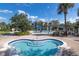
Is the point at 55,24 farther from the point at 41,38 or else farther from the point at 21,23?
the point at 21,23

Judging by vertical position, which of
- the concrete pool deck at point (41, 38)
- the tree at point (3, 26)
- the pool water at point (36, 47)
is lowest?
the pool water at point (36, 47)

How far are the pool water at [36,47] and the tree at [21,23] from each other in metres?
0.26

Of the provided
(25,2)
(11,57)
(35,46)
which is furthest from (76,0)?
(11,57)

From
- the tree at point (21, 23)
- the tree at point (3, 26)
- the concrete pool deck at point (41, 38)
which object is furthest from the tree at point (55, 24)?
the tree at point (3, 26)

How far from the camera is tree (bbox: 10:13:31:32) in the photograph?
11.6 ft

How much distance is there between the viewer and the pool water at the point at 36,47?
3469 millimetres

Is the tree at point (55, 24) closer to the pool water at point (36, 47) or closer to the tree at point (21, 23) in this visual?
the pool water at point (36, 47)

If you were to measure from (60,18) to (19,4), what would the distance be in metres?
0.89

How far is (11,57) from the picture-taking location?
348cm

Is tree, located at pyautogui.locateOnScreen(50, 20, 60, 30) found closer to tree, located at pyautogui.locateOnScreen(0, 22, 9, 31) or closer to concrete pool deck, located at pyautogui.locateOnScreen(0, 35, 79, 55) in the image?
concrete pool deck, located at pyautogui.locateOnScreen(0, 35, 79, 55)

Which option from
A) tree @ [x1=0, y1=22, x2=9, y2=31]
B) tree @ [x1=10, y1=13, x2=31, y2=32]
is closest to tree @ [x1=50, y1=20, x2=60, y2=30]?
tree @ [x1=10, y1=13, x2=31, y2=32]

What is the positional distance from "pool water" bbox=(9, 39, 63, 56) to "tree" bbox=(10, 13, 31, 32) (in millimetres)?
258

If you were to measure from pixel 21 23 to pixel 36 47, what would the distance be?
59 cm

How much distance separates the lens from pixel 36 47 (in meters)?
3.51
